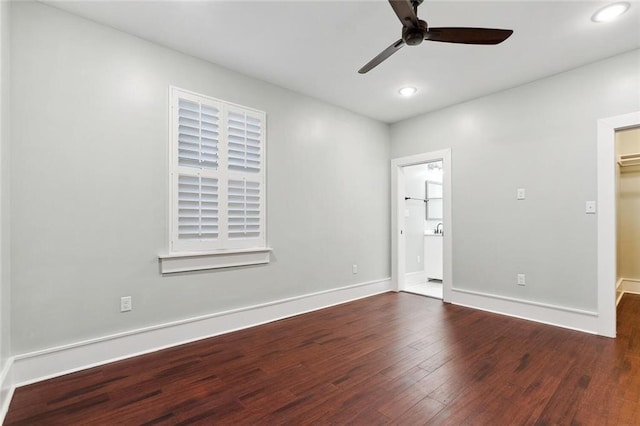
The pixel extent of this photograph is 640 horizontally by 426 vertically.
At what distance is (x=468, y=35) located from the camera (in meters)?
1.91

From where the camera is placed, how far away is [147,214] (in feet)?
8.41

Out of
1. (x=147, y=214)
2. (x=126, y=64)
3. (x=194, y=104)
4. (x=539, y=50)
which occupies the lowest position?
(x=147, y=214)

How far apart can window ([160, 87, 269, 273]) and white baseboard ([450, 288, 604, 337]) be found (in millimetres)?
2658

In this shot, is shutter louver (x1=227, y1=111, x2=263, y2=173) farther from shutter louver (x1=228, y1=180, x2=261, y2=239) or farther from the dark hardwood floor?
the dark hardwood floor

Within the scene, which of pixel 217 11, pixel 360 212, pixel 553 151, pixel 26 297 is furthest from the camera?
pixel 360 212

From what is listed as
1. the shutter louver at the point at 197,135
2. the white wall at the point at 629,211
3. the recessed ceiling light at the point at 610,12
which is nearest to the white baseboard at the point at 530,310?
the white wall at the point at 629,211

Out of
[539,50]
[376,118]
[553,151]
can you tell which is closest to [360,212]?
[376,118]

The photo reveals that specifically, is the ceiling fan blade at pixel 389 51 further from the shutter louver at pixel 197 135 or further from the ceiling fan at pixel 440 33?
the shutter louver at pixel 197 135

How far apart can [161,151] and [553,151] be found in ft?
13.1

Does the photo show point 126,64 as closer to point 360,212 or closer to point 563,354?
point 360,212

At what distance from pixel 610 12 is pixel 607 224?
184 centimetres

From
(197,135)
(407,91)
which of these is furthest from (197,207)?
(407,91)

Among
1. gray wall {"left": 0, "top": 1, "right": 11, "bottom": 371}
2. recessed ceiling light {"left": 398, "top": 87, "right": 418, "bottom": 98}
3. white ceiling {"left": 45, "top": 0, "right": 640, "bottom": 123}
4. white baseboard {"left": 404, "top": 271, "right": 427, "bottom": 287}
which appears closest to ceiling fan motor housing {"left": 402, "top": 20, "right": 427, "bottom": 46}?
white ceiling {"left": 45, "top": 0, "right": 640, "bottom": 123}

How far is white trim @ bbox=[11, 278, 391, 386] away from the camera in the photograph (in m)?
2.08
